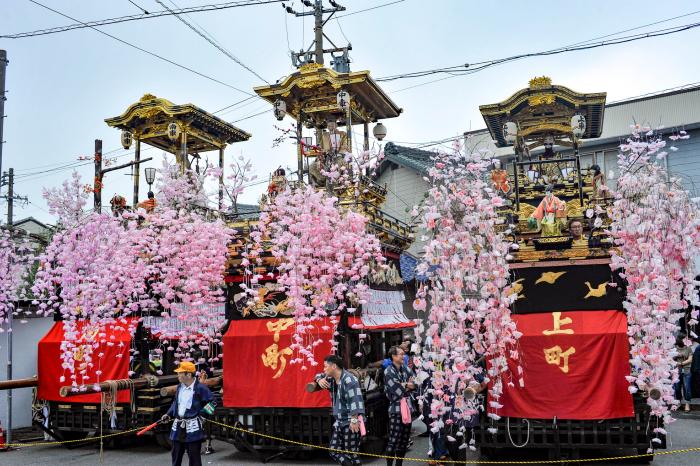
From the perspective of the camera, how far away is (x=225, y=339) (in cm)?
1321

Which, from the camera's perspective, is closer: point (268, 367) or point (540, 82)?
point (268, 367)

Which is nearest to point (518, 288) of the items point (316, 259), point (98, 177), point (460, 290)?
point (460, 290)

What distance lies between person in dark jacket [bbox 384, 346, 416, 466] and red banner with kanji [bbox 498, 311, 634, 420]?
188 cm

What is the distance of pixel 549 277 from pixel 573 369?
172 cm

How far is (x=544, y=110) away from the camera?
1961cm

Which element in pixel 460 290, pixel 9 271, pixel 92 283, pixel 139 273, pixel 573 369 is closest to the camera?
pixel 460 290

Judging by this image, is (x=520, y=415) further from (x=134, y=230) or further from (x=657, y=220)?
(x=134, y=230)

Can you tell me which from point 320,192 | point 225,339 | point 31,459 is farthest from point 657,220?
point 31,459

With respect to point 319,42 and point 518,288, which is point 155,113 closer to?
point 319,42

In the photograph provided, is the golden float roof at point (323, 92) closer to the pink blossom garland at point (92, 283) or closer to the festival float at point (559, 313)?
the pink blossom garland at point (92, 283)

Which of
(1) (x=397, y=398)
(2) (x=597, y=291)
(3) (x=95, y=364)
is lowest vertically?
(1) (x=397, y=398)

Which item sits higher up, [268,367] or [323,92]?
[323,92]

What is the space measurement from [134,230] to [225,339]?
378cm

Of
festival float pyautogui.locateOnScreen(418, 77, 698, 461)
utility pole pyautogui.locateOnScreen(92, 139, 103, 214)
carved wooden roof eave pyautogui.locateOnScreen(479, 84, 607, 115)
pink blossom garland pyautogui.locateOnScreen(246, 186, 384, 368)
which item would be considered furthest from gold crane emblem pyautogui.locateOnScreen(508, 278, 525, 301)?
utility pole pyautogui.locateOnScreen(92, 139, 103, 214)
